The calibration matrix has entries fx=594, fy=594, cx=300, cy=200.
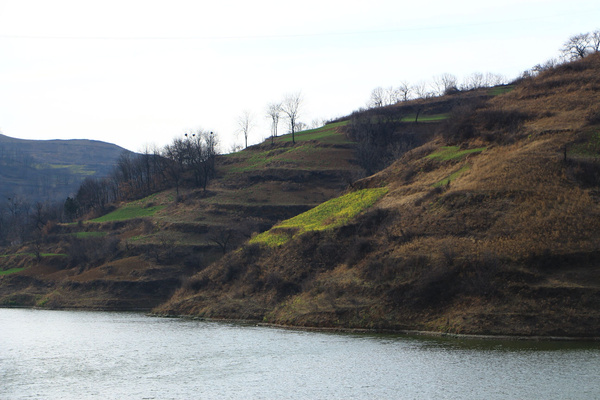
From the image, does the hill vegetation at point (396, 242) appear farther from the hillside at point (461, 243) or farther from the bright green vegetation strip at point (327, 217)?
the bright green vegetation strip at point (327, 217)

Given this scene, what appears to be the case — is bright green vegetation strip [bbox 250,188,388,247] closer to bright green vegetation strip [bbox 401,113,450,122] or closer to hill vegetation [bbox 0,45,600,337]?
hill vegetation [bbox 0,45,600,337]

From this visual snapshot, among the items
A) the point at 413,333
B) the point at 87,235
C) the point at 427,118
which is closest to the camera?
the point at 413,333

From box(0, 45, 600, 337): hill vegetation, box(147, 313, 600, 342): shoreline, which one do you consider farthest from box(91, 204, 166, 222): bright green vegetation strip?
box(147, 313, 600, 342): shoreline

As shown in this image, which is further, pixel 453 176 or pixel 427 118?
pixel 427 118

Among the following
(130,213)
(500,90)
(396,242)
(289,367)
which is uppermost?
(500,90)

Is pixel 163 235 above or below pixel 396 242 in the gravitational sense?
above

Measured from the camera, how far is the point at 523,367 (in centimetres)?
3284

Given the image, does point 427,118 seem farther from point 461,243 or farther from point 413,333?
point 413,333

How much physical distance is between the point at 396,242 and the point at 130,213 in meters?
72.6

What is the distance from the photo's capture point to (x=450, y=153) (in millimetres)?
72625

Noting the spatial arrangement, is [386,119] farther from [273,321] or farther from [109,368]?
[109,368]

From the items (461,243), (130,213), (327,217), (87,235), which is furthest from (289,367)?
(130,213)

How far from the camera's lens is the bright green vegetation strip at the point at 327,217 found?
69625 millimetres

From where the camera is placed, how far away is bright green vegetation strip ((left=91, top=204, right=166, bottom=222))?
11306 centimetres
